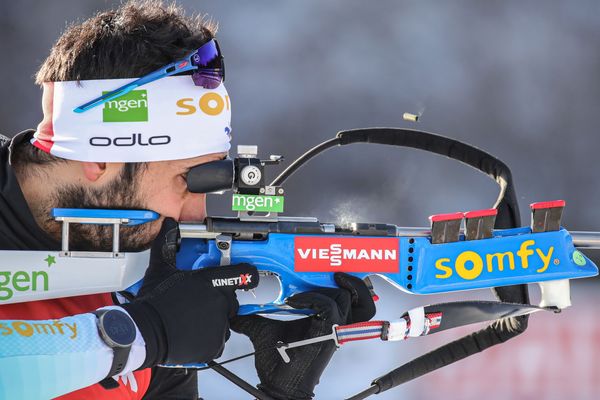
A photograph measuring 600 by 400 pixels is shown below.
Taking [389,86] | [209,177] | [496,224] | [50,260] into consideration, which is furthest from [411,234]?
[389,86]

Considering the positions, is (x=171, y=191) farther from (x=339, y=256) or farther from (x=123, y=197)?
(x=339, y=256)

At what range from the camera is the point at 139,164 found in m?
1.85

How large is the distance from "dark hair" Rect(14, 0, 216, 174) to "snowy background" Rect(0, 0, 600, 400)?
190 cm

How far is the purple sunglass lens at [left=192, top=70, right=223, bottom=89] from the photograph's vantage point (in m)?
1.88

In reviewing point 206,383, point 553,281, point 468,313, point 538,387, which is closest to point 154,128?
point 468,313

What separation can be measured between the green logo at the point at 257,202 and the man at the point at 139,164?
0.33 ft

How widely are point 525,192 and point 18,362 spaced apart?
3050 mm

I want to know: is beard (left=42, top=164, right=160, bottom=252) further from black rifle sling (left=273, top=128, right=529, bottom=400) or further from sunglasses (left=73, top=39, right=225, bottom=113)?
black rifle sling (left=273, top=128, right=529, bottom=400)

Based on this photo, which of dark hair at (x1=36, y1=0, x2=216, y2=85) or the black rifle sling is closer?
dark hair at (x1=36, y1=0, x2=216, y2=85)

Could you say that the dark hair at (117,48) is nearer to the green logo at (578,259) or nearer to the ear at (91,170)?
the ear at (91,170)

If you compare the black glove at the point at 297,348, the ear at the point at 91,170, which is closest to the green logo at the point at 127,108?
the ear at the point at 91,170

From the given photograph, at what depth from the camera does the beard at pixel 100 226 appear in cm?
180

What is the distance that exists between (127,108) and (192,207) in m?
0.27

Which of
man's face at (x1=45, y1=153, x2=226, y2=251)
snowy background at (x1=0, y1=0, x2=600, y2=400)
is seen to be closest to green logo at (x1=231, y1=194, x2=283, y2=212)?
man's face at (x1=45, y1=153, x2=226, y2=251)
